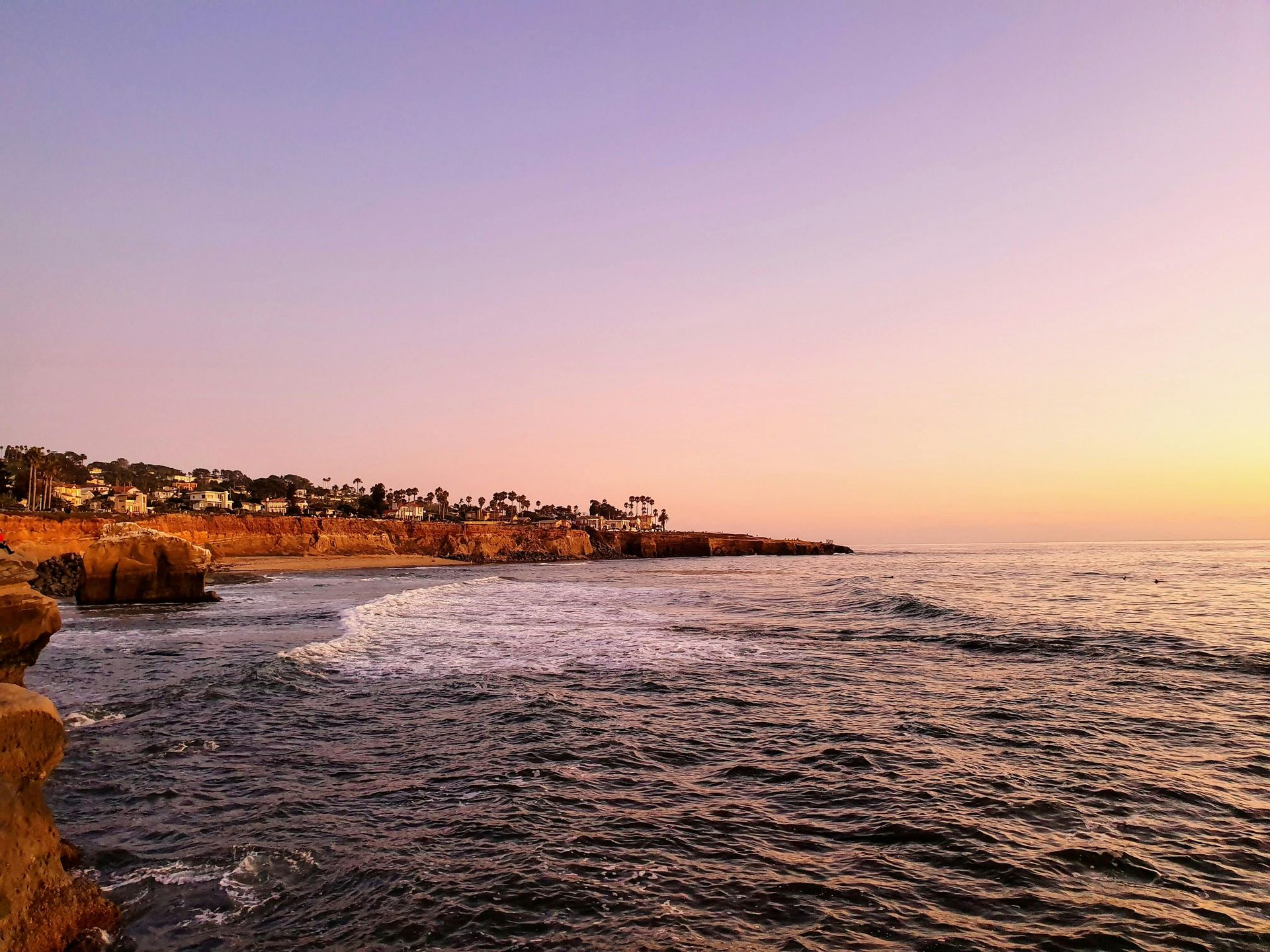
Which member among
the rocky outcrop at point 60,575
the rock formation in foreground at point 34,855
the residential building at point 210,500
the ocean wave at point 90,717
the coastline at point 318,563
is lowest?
the coastline at point 318,563

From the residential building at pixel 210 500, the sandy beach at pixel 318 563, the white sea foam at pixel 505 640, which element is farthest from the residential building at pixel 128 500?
the white sea foam at pixel 505 640

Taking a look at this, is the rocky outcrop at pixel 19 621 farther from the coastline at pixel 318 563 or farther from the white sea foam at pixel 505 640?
the coastline at pixel 318 563

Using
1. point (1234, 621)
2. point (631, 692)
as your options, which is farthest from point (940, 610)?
point (631, 692)

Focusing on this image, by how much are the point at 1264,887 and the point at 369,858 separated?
9334 mm

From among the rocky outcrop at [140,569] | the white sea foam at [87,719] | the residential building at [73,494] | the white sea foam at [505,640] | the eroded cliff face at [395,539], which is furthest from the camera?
the residential building at [73,494]

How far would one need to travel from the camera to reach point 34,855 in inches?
218

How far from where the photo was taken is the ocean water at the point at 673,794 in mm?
6641

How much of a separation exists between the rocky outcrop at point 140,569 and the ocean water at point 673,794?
1754 centimetres

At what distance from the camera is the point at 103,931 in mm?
6035

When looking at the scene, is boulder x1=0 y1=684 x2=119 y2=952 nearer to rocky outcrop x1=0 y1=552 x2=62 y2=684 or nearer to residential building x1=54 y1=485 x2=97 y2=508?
rocky outcrop x1=0 y1=552 x2=62 y2=684

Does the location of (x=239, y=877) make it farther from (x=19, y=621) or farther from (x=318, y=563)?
(x=318, y=563)

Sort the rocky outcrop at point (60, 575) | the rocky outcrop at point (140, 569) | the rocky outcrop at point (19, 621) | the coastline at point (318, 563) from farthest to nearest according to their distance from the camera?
1. the coastline at point (318, 563)
2. the rocky outcrop at point (60, 575)
3. the rocky outcrop at point (140, 569)
4. the rocky outcrop at point (19, 621)

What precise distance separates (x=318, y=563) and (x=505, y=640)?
84.1m

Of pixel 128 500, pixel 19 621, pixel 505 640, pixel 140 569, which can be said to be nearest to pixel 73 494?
pixel 128 500
